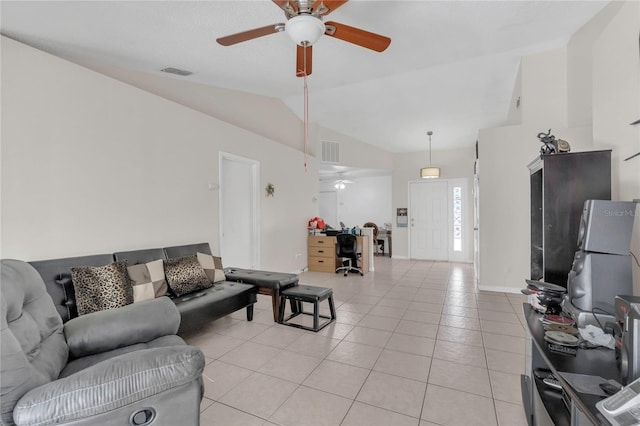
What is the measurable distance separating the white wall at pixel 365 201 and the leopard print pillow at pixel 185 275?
21.8ft

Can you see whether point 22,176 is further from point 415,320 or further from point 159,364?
point 415,320

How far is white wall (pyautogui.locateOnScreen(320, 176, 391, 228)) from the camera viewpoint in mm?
9133

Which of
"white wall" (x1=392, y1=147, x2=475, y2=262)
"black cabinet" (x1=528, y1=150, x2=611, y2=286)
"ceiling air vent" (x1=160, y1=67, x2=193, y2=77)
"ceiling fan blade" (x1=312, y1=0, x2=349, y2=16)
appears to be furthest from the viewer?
"white wall" (x1=392, y1=147, x2=475, y2=262)

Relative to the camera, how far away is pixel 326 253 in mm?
6215

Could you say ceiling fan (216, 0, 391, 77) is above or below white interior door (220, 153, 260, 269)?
above

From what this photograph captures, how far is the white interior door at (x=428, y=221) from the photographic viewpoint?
766cm

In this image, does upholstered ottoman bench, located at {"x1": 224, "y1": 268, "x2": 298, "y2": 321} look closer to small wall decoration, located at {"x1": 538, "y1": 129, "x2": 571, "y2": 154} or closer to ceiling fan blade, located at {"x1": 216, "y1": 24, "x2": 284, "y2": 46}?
ceiling fan blade, located at {"x1": 216, "y1": 24, "x2": 284, "y2": 46}

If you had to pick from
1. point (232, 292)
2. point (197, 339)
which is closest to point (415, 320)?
point (232, 292)

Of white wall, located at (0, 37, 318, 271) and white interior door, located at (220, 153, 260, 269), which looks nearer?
white wall, located at (0, 37, 318, 271)

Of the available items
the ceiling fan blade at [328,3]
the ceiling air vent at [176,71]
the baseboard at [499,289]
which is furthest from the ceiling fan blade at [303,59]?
the baseboard at [499,289]

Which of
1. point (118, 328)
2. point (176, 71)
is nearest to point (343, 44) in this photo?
point (176, 71)

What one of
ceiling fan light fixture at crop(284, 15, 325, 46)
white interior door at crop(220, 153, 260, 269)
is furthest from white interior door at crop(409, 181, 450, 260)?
ceiling fan light fixture at crop(284, 15, 325, 46)

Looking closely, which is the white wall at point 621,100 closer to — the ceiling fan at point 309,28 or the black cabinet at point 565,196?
the black cabinet at point 565,196

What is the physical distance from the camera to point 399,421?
1816 mm
